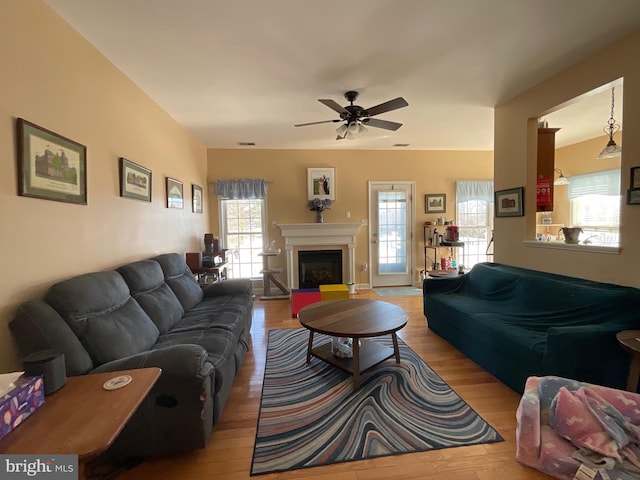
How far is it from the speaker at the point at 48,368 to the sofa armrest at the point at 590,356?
269 cm

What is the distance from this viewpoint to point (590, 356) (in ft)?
6.11

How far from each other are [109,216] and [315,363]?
2.18m

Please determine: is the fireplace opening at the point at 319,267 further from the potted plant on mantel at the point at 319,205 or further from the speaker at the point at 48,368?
the speaker at the point at 48,368

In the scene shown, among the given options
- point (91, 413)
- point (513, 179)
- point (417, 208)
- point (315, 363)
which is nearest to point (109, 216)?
point (91, 413)

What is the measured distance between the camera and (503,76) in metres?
2.76

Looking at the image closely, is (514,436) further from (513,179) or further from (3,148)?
(3,148)

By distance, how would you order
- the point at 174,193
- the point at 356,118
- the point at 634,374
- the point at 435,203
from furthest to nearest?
the point at 435,203 < the point at 174,193 < the point at 356,118 < the point at 634,374

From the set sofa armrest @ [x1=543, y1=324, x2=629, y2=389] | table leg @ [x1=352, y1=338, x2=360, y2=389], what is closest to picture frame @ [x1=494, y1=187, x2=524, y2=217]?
sofa armrest @ [x1=543, y1=324, x2=629, y2=389]

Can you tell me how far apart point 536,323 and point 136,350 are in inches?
119

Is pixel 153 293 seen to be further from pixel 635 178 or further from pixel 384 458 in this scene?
pixel 635 178

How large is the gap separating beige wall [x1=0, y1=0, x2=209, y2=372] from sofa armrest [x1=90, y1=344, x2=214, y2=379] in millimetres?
566

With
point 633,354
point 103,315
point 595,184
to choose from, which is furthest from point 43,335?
point 595,184

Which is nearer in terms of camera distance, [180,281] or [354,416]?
[354,416]

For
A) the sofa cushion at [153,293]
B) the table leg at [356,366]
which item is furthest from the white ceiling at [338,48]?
A: the table leg at [356,366]
